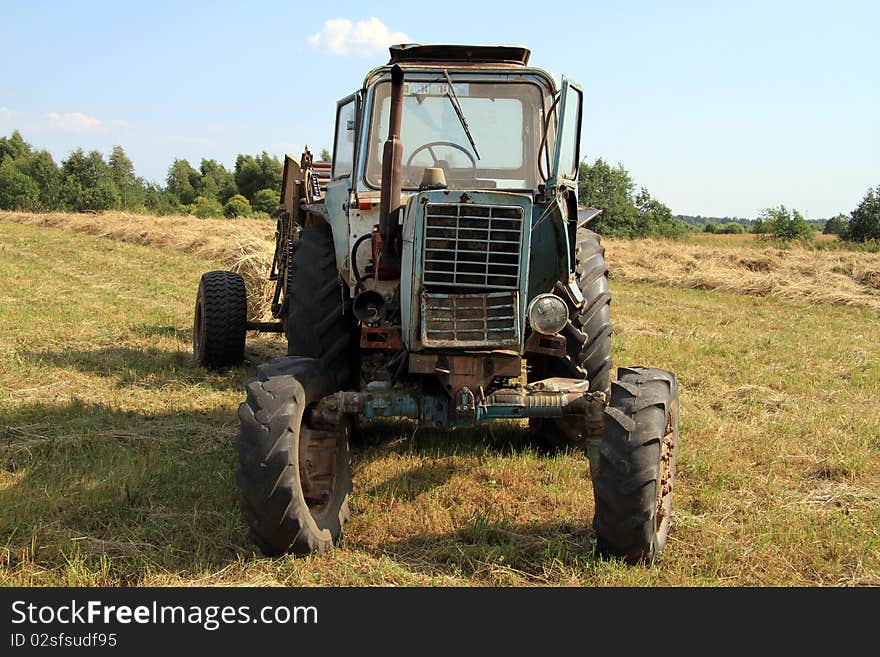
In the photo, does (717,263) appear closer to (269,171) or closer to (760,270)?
(760,270)

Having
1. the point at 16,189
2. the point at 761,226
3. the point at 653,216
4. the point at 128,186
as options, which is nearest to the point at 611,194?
the point at 653,216

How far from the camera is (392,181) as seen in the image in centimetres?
416

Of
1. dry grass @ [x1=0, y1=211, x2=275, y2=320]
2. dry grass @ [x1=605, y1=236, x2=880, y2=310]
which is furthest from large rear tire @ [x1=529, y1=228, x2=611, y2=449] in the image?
dry grass @ [x1=605, y1=236, x2=880, y2=310]

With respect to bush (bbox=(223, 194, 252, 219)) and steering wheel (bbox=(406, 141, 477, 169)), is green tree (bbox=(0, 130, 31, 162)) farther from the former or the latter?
steering wheel (bbox=(406, 141, 477, 169))

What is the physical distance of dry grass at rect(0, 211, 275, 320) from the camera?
33.5 ft

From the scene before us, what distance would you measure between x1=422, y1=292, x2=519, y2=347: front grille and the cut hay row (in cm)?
1006

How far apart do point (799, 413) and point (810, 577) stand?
3172 millimetres

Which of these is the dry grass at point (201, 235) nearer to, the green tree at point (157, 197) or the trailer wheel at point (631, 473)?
the trailer wheel at point (631, 473)

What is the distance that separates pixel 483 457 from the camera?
5387 millimetres

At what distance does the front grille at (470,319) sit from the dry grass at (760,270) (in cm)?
1423

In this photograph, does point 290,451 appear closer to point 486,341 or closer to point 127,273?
point 486,341

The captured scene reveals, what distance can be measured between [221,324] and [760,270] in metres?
16.0

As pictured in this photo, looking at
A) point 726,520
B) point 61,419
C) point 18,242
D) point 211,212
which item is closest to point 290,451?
point 726,520

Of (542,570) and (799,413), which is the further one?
(799,413)
